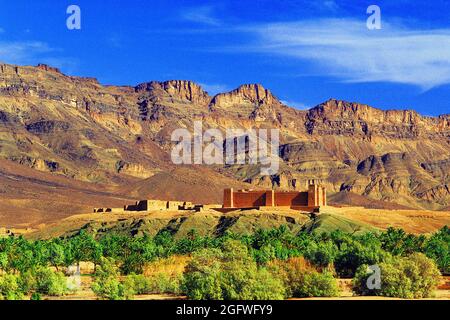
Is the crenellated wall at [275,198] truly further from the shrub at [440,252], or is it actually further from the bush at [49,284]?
the bush at [49,284]

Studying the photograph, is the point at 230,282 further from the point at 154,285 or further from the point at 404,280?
the point at 154,285

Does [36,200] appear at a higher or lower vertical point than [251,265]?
higher

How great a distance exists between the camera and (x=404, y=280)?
148ft

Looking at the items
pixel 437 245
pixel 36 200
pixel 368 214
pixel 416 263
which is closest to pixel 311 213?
pixel 368 214

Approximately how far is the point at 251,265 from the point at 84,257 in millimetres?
37483

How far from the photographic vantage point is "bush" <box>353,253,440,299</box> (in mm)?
44562

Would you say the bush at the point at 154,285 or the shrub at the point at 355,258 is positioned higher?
the shrub at the point at 355,258

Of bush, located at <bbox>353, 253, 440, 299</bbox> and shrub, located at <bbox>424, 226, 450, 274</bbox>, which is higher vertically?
shrub, located at <bbox>424, 226, 450, 274</bbox>

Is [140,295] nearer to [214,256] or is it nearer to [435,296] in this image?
[214,256]

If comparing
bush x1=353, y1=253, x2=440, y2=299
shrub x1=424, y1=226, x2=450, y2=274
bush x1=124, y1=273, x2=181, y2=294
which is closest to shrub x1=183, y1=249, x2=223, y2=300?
bush x1=124, y1=273, x2=181, y2=294

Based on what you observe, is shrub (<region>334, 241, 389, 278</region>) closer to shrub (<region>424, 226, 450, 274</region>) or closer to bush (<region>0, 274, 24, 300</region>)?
shrub (<region>424, 226, 450, 274</region>)

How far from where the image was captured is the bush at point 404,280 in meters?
44.6

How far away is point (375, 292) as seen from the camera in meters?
45.4

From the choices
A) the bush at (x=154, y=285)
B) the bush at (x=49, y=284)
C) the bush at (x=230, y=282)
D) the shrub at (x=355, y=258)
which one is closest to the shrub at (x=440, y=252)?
the shrub at (x=355, y=258)
